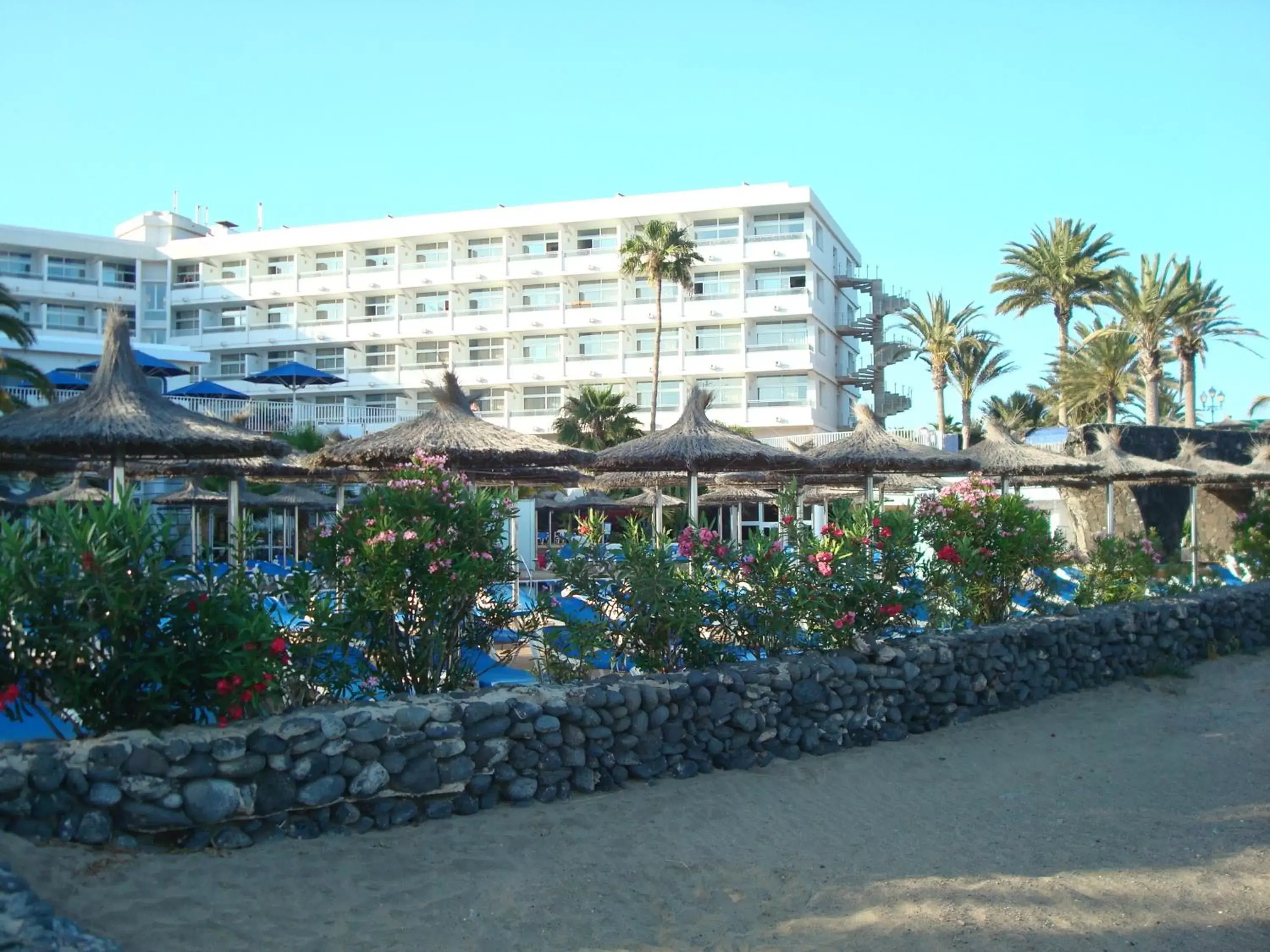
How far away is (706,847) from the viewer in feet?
19.6

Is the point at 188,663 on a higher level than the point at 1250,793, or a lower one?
higher

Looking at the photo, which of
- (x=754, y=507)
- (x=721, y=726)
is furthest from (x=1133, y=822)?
(x=754, y=507)

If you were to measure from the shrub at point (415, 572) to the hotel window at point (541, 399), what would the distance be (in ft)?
124

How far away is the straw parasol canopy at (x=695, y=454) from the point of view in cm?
1315

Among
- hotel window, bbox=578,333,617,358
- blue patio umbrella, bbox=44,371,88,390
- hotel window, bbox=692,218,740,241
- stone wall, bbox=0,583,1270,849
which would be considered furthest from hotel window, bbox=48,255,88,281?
stone wall, bbox=0,583,1270,849

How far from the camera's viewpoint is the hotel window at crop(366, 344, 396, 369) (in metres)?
47.5

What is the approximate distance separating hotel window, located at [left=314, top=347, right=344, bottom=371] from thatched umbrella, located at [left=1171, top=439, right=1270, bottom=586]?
3492cm

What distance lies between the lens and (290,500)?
2412cm

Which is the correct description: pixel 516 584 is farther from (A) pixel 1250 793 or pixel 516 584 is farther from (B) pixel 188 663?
(A) pixel 1250 793

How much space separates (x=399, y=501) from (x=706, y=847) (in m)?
2.86

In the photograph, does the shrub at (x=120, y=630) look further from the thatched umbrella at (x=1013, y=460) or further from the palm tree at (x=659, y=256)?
the palm tree at (x=659, y=256)

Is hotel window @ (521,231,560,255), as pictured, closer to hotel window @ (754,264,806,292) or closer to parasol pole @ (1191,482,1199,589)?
hotel window @ (754,264,806,292)

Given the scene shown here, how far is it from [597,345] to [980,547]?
35719 mm

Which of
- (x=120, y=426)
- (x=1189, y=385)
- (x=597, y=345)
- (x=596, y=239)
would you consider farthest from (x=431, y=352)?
(x=120, y=426)
